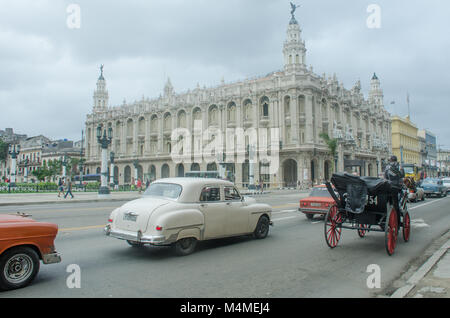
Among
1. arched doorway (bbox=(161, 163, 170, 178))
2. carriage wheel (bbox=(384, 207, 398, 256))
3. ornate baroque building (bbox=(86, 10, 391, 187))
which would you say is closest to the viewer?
carriage wheel (bbox=(384, 207, 398, 256))

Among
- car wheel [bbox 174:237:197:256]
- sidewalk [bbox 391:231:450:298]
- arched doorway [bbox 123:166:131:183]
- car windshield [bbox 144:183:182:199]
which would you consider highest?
arched doorway [bbox 123:166:131:183]

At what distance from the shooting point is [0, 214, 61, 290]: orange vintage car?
470 centimetres

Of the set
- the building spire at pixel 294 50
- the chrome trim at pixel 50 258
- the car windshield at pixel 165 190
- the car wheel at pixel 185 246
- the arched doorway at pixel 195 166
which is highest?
the building spire at pixel 294 50

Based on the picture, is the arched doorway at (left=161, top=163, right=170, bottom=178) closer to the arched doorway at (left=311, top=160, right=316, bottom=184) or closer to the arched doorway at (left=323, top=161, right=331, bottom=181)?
the arched doorway at (left=311, top=160, right=316, bottom=184)

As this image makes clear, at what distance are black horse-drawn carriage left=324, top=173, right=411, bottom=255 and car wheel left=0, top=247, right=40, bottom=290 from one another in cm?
579

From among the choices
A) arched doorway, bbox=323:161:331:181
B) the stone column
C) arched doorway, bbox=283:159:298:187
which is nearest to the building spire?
the stone column

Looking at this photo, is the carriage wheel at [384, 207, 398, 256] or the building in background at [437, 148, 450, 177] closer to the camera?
the carriage wheel at [384, 207, 398, 256]

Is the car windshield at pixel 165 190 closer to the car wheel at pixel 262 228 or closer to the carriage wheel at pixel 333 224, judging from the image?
the car wheel at pixel 262 228

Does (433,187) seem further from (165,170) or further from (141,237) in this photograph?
(165,170)

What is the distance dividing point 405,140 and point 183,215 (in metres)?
99.3

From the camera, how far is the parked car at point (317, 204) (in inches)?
499

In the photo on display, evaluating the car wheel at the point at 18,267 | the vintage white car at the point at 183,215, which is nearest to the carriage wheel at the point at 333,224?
the vintage white car at the point at 183,215

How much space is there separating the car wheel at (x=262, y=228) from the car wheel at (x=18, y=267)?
5407mm
